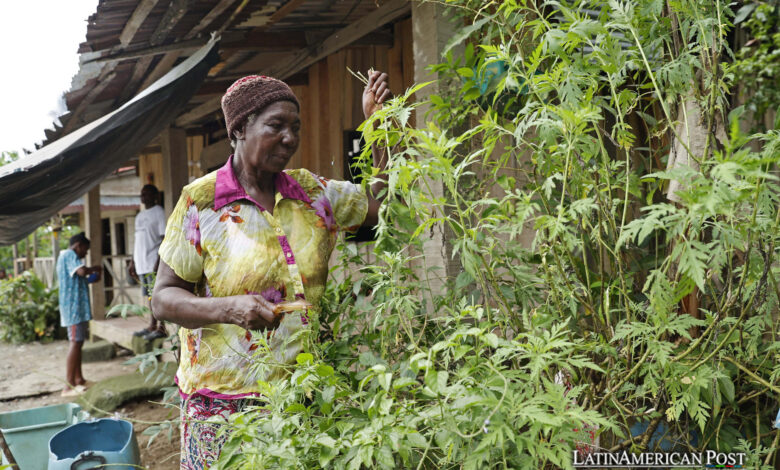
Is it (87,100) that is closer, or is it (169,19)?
(169,19)

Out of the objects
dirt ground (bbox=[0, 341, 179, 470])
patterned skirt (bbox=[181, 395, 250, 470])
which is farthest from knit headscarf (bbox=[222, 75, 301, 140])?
dirt ground (bbox=[0, 341, 179, 470])

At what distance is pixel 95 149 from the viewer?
421cm

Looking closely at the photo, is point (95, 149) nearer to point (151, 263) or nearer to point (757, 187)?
point (151, 263)

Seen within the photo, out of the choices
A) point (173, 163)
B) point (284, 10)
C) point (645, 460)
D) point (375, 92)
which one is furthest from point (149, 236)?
point (645, 460)

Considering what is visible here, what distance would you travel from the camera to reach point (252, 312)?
169cm

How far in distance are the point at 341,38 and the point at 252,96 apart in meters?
3.19

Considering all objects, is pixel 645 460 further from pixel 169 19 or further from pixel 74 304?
pixel 74 304

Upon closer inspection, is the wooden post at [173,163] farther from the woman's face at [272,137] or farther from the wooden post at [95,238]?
the woman's face at [272,137]

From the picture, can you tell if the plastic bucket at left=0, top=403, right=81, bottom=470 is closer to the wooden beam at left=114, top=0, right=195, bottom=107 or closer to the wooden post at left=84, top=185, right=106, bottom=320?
the wooden beam at left=114, top=0, right=195, bottom=107

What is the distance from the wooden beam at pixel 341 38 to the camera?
13.7 ft

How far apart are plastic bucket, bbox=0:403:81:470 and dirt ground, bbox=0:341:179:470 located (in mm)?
352

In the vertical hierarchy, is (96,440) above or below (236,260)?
below

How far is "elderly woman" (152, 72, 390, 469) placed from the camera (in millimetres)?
1892

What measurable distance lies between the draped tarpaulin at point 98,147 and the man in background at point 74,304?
286 centimetres
